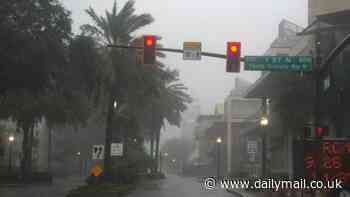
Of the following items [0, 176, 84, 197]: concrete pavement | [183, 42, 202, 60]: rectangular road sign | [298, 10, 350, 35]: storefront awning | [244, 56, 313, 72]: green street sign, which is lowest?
[0, 176, 84, 197]: concrete pavement

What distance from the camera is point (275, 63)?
2052 cm

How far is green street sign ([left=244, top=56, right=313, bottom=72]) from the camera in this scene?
20156mm

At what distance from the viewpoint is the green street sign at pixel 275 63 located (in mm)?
20156

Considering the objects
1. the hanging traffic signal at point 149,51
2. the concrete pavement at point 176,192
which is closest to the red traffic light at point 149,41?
the hanging traffic signal at point 149,51

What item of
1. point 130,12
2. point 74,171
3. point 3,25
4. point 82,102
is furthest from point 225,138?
point 3,25

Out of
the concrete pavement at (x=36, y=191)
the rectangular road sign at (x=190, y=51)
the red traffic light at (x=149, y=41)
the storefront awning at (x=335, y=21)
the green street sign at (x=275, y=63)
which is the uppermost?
the storefront awning at (x=335, y=21)

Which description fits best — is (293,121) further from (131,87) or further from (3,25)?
(3,25)

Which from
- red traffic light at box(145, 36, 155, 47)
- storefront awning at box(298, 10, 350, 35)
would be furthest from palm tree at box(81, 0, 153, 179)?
red traffic light at box(145, 36, 155, 47)

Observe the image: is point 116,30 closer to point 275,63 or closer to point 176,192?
point 176,192

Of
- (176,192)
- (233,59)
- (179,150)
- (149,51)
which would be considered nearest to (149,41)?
(149,51)

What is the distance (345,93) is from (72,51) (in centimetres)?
1752

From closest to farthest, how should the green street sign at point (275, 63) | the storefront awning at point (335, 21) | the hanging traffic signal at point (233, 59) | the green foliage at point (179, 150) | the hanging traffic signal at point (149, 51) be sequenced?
1. the hanging traffic signal at point (233, 59)
2. the hanging traffic signal at point (149, 51)
3. the green street sign at point (275, 63)
4. the storefront awning at point (335, 21)
5. the green foliage at point (179, 150)

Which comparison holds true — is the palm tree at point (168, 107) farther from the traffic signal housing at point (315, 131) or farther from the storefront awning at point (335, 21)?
the traffic signal housing at point (315, 131)

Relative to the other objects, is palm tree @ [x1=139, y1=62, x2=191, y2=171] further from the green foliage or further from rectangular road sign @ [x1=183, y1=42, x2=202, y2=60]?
the green foliage
